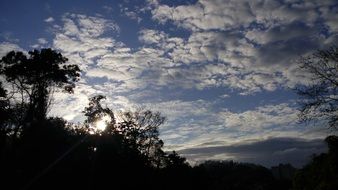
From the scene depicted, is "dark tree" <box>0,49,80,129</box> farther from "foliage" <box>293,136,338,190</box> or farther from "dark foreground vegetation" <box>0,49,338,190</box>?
"foliage" <box>293,136,338,190</box>

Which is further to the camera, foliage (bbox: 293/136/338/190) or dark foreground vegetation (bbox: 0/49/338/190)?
dark foreground vegetation (bbox: 0/49/338/190)

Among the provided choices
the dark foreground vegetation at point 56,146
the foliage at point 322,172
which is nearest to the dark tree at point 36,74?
the dark foreground vegetation at point 56,146

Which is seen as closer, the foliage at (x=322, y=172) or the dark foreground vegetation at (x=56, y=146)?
the foliage at (x=322, y=172)

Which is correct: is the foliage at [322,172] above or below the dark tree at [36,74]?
below

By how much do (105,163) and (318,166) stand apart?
25.4 m

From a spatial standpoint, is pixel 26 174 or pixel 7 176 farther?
pixel 26 174

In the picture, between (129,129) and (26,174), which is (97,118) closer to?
(129,129)

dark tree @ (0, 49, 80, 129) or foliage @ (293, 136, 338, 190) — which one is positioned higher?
dark tree @ (0, 49, 80, 129)

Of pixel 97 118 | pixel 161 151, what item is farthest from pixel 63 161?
pixel 161 151

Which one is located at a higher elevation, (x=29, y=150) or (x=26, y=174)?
(x=29, y=150)

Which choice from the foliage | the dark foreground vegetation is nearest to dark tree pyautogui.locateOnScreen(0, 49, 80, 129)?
the dark foreground vegetation

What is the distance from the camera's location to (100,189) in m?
41.8

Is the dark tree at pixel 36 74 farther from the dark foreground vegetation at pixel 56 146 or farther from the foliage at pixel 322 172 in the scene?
the foliage at pixel 322 172

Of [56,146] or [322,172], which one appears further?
[56,146]
